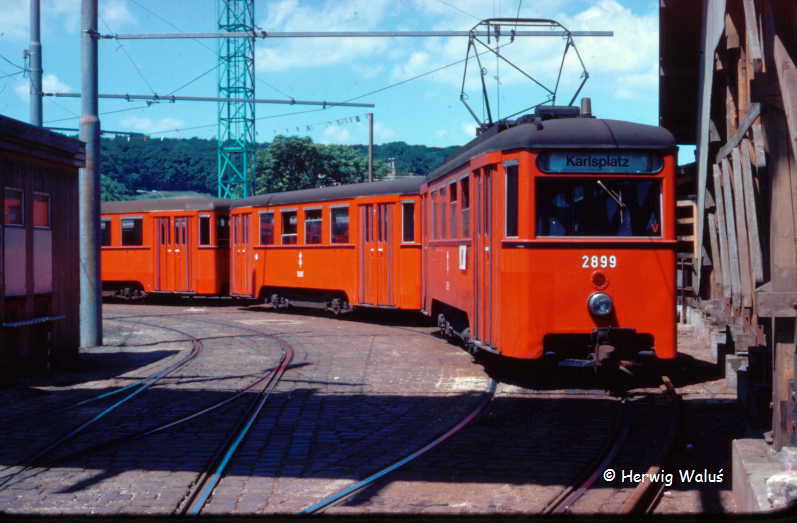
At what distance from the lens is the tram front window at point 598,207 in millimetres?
10172

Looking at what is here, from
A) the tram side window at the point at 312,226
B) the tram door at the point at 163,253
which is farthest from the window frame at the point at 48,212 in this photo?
the tram door at the point at 163,253

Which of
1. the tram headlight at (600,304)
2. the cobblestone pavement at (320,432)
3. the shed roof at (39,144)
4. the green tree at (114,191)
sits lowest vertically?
the cobblestone pavement at (320,432)

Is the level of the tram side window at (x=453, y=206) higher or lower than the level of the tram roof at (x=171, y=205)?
lower

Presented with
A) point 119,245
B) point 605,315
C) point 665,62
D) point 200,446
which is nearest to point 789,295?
point 605,315

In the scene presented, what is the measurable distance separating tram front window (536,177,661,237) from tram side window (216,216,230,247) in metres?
16.0

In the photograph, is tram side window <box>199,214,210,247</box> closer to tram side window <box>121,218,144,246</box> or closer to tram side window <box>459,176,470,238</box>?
tram side window <box>121,218,144,246</box>

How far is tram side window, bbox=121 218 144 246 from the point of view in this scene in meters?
26.4

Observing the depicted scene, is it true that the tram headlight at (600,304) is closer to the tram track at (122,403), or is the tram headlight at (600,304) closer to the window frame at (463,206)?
the window frame at (463,206)

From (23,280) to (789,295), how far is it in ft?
30.3

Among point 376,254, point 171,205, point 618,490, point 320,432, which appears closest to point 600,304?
point 320,432

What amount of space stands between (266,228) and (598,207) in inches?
545

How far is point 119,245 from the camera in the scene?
26.9m

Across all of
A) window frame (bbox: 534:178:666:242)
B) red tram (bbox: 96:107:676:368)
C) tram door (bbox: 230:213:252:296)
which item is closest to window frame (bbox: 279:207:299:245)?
tram door (bbox: 230:213:252:296)

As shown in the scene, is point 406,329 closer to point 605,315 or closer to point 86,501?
point 605,315
